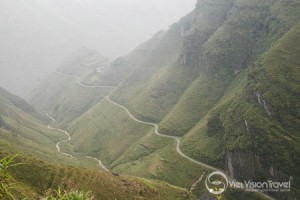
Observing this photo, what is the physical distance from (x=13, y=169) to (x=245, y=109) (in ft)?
379

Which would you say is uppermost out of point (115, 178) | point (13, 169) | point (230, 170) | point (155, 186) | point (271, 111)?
point (13, 169)

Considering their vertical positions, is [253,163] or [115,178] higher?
[115,178]

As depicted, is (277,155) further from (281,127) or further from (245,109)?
(245,109)

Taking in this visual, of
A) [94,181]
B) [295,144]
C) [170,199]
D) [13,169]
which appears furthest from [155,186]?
[295,144]

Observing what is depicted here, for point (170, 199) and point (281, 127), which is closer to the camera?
point (170, 199)

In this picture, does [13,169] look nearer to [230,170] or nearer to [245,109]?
[230,170]

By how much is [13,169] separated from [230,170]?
103m

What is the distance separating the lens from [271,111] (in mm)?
182625

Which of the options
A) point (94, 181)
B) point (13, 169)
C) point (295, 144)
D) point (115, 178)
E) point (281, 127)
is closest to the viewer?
point (13, 169)

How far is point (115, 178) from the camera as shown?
131750mm

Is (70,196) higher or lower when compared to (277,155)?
higher

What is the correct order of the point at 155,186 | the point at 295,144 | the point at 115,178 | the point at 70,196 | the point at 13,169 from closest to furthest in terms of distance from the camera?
the point at 70,196
the point at 13,169
the point at 115,178
the point at 155,186
the point at 295,144

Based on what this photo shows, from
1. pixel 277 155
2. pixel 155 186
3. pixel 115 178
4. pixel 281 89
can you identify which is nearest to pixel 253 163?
pixel 277 155

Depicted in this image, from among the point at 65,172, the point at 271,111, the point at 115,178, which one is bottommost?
the point at 271,111
